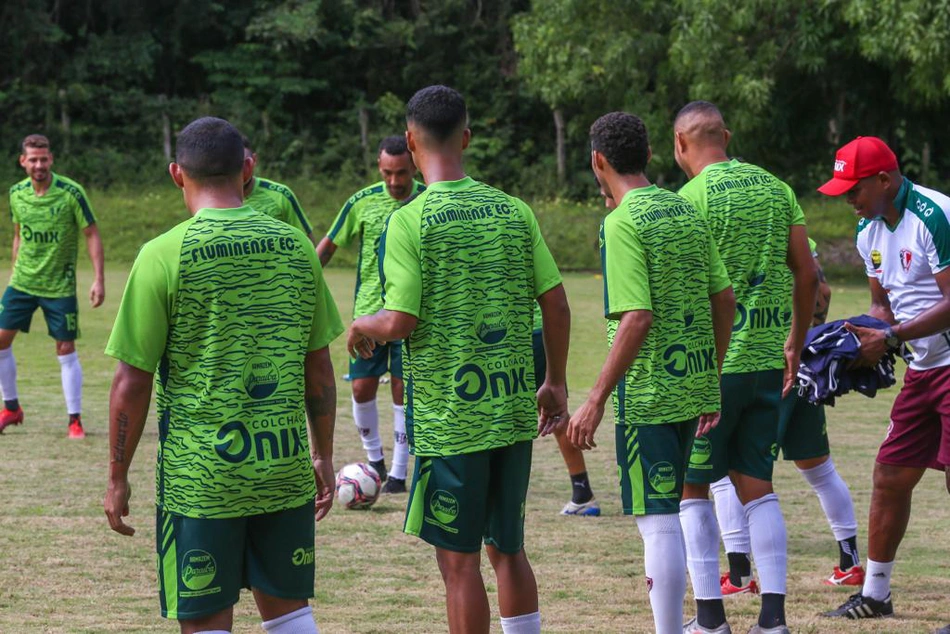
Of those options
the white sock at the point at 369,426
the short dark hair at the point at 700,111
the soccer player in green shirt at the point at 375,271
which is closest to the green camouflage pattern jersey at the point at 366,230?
the soccer player in green shirt at the point at 375,271

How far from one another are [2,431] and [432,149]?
25.8ft

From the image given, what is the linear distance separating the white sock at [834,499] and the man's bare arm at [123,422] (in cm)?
420

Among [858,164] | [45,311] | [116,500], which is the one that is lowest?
[116,500]

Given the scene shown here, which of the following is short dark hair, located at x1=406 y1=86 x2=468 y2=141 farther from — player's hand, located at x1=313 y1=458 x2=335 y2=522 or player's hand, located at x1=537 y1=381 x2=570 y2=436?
player's hand, located at x1=313 y1=458 x2=335 y2=522

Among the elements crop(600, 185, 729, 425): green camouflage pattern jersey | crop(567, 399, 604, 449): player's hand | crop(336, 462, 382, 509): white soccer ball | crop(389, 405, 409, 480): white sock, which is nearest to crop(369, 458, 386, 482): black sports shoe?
crop(389, 405, 409, 480): white sock

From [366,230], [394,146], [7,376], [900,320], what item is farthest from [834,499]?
[7,376]

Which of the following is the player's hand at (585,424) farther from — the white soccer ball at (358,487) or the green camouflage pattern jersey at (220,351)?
the white soccer ball at (358,487)

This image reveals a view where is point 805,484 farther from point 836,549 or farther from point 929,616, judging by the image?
point 929,616

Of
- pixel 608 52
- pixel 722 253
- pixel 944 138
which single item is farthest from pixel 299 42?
pixel 722 253

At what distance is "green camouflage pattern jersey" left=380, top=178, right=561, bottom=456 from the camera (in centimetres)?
466

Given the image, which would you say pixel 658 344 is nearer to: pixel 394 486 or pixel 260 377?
pixel 260 377

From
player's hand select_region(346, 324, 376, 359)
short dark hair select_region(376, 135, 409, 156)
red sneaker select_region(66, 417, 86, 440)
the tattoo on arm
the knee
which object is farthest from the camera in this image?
the knee

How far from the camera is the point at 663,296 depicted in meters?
5.14

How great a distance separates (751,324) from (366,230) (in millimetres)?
4138
